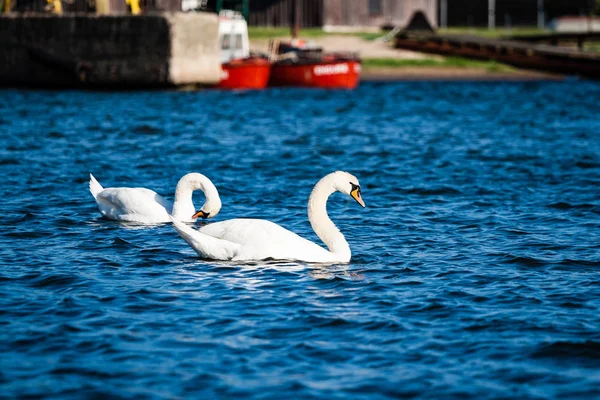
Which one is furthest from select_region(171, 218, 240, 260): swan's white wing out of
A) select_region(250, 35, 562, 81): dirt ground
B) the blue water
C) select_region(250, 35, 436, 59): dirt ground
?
select_region(250, 35, 436, 59): dirt ground

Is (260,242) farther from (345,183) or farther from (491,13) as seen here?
(491,13)

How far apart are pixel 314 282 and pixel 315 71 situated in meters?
31.4

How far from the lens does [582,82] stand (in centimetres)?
4575

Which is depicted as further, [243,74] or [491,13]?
[491,13]

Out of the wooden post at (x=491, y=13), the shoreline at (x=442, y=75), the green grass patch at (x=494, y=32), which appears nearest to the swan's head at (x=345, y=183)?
the shoreline at (x=442, y=75)

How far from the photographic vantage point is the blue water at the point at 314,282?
22.5ft

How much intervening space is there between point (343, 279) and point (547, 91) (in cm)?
3171

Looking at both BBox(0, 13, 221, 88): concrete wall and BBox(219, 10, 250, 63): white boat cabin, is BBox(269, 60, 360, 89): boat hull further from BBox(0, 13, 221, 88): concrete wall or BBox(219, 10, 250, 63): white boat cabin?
BBox(0, 13, 221, 88): concrete wall

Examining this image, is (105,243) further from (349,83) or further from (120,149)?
(349,83)

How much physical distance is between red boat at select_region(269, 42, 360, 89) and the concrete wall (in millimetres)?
4400

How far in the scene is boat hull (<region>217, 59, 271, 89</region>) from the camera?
38000 millimetres

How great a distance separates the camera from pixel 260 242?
32.5 ft

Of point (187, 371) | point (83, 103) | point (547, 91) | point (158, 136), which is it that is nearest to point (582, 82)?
point (547, 91)

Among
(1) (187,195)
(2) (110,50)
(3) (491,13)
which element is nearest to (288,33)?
(2) (110,50)
